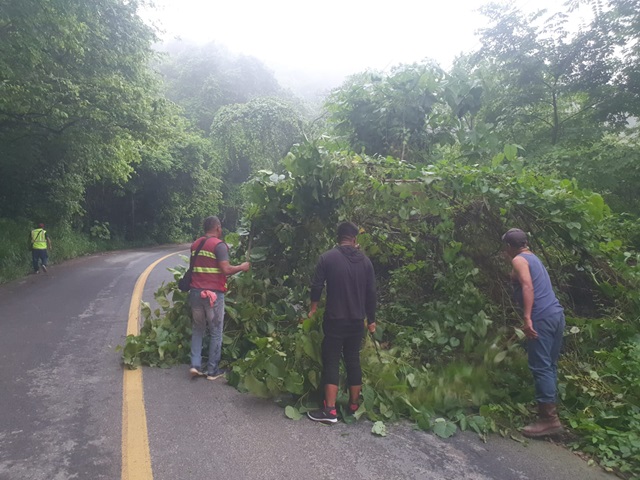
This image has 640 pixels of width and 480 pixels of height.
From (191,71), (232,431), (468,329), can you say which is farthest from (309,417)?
(191,71)

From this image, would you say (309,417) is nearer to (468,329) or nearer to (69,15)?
(468,329)

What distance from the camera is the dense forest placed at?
4301 millimetres

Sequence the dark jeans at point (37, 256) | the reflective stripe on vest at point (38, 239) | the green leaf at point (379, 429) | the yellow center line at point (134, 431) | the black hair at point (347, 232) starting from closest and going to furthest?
the yellow center line at point (134, 431) < the green leaf at point (379, 429) < the black hair at point (347, 232) < the reflective stripe on vest at point (38, 239) < the dark jeans at point (37, 256)

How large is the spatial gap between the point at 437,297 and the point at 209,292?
2883mm

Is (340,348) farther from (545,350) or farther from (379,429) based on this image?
(545,350)

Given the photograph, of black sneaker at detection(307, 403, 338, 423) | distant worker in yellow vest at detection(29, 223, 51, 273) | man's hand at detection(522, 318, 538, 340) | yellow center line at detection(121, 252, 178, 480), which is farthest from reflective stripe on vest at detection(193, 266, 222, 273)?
distant worker in yellow vest at detection(29, 223, 51, 273)

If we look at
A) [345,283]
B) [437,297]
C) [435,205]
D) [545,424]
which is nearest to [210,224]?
[345,283]

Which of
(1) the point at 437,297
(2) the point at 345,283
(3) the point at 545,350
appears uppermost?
(2) the point at 345,283

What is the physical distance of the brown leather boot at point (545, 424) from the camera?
377 cm

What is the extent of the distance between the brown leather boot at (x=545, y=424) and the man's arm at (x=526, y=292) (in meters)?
0.58

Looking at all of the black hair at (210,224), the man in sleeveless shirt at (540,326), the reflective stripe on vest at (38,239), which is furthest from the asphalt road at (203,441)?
the reflective stripe on vest at (38,239)

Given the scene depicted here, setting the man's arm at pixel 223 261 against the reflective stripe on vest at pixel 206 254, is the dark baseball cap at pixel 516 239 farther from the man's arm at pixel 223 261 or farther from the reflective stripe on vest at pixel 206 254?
the reflective stripe on vest at pixel 206 254

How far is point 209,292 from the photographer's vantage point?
4.91 m

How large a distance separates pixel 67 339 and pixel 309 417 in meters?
4.01
